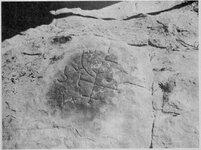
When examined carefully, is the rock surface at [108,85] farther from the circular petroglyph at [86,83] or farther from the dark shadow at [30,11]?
the dark shadow at [30,11]

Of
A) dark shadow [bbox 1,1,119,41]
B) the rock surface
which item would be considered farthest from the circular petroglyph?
dark shadow [bbox 1,1,119,41]

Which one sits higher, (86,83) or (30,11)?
(30,11)

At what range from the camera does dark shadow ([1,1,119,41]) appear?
3.30 meters

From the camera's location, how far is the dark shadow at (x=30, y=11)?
3.30 metres

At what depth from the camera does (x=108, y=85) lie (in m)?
2.27

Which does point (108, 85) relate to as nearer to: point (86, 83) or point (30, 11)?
point (86, 83)

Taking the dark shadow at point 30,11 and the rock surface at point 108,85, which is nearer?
the rock surface at point 108,85

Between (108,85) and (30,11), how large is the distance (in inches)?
69.0

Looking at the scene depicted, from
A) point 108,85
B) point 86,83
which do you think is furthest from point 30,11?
point 108,85

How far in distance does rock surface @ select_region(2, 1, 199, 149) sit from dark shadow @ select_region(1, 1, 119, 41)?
0.49 meters

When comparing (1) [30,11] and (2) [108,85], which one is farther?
(1) [30,11]

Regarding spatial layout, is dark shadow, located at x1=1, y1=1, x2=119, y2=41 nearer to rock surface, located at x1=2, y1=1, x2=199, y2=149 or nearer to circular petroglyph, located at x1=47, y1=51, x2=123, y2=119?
rock surface, located at x1=2, y1=1, x2=199, y2=149

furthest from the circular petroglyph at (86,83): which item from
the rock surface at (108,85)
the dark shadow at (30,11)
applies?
the dark shadow at (30,11)

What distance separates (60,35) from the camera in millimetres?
2846
